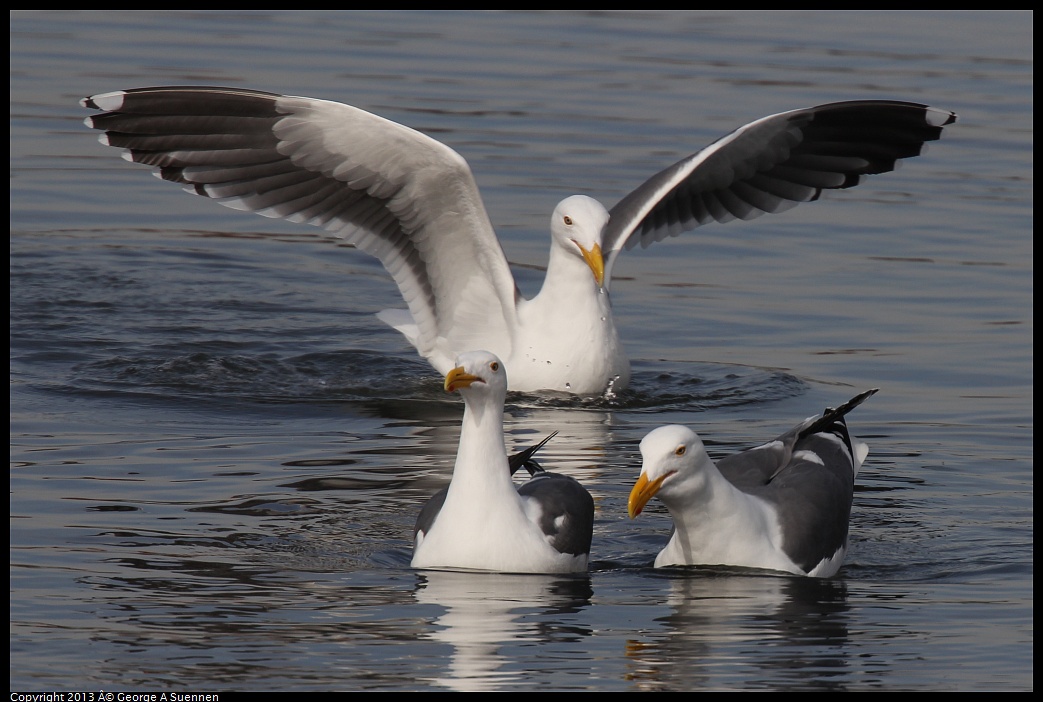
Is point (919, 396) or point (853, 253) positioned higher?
point (853, 253)

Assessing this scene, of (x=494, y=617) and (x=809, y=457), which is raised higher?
(x=809, y=457)

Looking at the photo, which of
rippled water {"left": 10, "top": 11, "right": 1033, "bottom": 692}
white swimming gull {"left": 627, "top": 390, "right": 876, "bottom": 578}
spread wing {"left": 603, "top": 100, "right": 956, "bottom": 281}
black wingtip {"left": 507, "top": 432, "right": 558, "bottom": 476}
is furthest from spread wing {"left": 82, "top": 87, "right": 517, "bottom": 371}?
white swimming gull {"left": 627, "top": 390, "right": 876, "bottom": 578}

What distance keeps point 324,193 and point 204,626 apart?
5.03 meters

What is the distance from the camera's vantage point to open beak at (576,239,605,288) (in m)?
11.7

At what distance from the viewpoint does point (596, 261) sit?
460 inches

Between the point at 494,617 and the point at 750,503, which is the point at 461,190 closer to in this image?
the point at 750,503

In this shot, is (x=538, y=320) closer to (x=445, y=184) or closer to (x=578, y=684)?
(x=445, y=184)

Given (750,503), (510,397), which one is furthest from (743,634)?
(510,397)

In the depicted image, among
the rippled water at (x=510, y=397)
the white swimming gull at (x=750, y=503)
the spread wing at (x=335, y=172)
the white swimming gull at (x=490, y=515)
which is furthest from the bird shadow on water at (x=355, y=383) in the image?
the white swimming gull at (x=490, y=515)

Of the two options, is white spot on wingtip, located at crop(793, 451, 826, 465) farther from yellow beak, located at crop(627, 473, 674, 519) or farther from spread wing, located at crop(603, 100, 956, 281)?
spread wing, located at crop(603, 100, 956, 281)

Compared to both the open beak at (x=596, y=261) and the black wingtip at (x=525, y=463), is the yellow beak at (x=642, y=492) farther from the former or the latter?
the open beak at (x=596, y=261)

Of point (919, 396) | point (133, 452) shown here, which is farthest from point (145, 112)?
point (919, 396)

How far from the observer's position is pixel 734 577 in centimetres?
831

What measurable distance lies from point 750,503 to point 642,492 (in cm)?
78
